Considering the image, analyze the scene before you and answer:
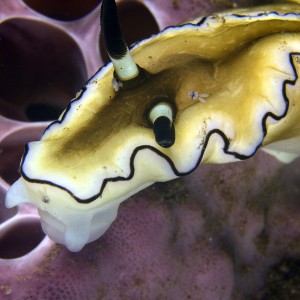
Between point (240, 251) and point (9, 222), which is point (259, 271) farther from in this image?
point (9, 222)

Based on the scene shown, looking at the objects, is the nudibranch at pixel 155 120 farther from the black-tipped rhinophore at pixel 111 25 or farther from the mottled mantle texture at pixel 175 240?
the mottled mantle texture at pixel 175 240

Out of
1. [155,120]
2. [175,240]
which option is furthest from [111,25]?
[175,240]

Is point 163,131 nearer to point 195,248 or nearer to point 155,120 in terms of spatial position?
point 155,120

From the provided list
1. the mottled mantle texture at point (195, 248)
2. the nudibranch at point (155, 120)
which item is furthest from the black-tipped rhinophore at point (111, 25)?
the mottled mantle texture at point (195, 248)

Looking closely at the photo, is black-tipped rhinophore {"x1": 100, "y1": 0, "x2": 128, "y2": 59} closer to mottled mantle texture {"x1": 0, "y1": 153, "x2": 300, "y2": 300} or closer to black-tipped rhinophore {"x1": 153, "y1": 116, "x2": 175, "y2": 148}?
black-tipped rhinophore {"x1": 153, "y1": 116, "x2": 175, "y2": 148}

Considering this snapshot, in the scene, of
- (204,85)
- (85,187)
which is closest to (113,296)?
(85,187)

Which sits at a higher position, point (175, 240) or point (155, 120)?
point (155, 120)
